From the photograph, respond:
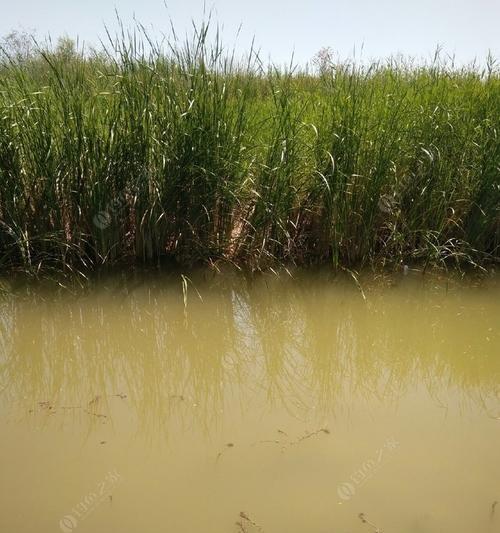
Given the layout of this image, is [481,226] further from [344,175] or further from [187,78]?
[187,78]

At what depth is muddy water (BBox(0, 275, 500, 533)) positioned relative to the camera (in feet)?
5.29

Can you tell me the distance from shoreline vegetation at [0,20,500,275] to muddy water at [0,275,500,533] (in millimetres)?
265

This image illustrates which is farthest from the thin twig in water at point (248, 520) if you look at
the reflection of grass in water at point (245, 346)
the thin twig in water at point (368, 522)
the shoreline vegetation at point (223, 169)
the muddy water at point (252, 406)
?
the shoreline vegetation at point (223, 169)

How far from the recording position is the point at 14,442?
6.11 feet

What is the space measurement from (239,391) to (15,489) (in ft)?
3.10

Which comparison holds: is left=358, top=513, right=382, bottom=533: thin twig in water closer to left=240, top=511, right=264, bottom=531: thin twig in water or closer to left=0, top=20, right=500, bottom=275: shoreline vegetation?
left=240, top=511, right=264, bottom=531: thin twig in water

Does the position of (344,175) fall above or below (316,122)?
below

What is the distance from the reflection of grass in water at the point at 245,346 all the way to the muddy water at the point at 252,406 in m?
0.01

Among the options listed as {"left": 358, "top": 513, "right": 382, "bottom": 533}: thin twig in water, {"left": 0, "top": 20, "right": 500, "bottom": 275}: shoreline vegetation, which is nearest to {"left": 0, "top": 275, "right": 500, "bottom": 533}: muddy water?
{"left": 358, "top": 513, "right": 382, "bottom": 533}: thin twig in water

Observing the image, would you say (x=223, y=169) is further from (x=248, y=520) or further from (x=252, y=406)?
(x=248, y=520)

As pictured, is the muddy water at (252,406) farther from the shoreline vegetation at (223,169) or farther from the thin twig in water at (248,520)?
the shoreline vegetation at (223,169)

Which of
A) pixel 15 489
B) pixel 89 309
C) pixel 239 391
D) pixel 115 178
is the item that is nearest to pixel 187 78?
pixel 115 178

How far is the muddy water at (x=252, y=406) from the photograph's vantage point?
161 cm

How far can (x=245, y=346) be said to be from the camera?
2.66 metres
